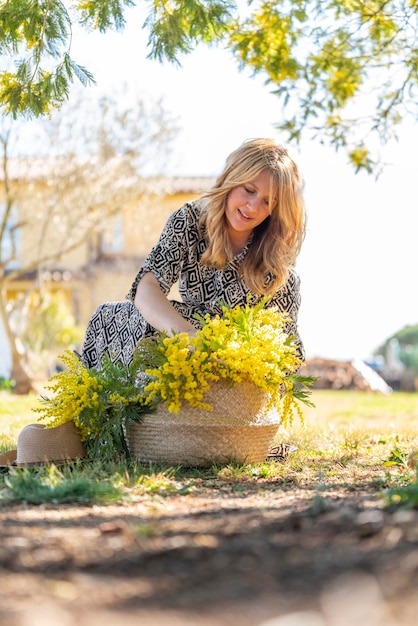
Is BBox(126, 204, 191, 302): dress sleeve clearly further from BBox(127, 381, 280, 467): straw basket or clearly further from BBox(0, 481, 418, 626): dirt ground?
BBox(0, 481, 418, 626): dirt ground

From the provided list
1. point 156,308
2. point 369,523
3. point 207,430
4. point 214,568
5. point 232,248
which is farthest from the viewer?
point 232,248

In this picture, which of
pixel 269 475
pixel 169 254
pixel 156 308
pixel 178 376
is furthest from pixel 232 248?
pixel 269 475

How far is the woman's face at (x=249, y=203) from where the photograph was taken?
3885 millimetres

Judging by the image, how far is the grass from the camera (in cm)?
261

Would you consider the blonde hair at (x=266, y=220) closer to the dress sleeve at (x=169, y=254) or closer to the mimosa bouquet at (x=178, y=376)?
the dress sleeve at (x=169, y=254)

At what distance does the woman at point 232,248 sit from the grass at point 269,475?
0.76 m

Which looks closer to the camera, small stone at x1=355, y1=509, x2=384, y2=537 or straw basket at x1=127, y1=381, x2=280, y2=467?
small stone at x1=355, y1=509, x2=384, y2=537

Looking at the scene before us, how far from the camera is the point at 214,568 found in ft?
5.58

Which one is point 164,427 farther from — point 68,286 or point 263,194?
point 68,286

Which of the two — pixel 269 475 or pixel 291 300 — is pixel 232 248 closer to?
pixel 291 300

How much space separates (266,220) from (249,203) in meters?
0.33

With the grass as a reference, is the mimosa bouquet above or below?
above

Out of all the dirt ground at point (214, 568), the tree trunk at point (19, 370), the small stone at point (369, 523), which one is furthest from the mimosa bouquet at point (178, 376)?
the tree trunk at point (19, 370)

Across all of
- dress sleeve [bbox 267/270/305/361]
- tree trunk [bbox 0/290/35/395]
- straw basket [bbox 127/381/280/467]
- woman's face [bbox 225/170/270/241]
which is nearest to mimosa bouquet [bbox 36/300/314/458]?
straw basket [bbox 127/381/280/467]
